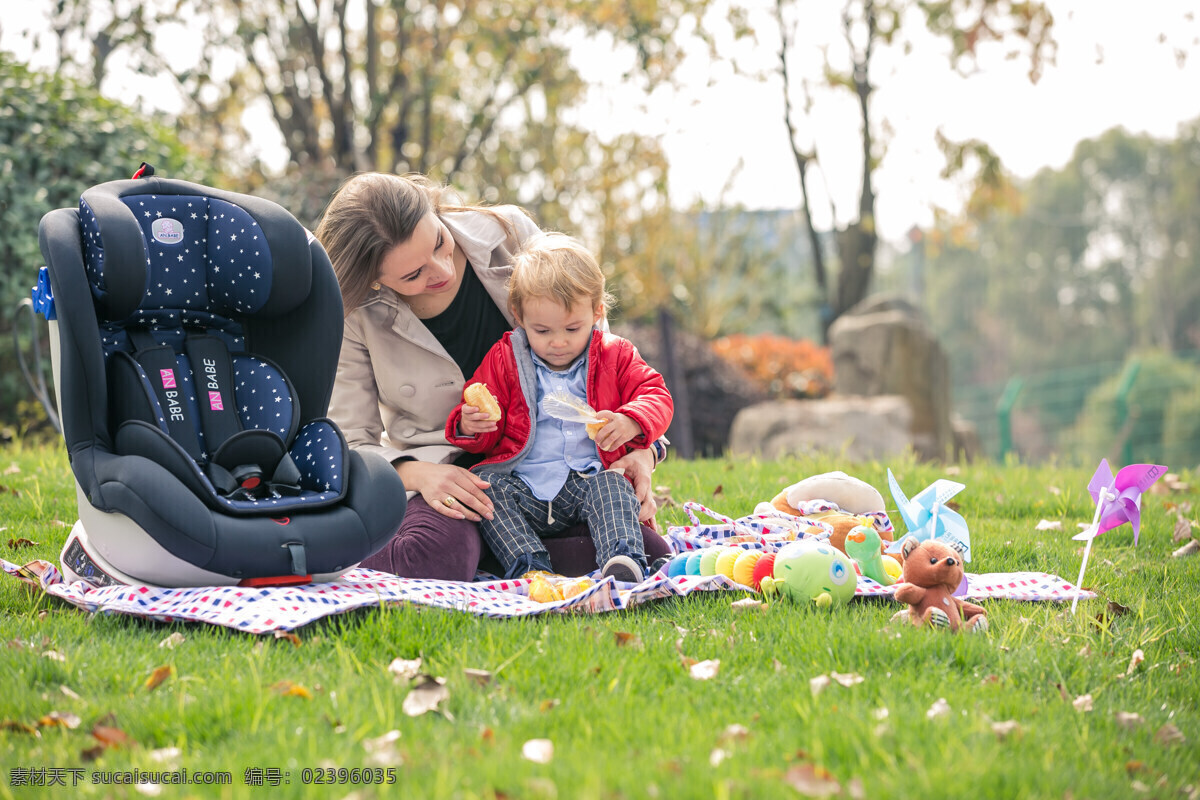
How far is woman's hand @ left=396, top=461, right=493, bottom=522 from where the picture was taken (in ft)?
11.4

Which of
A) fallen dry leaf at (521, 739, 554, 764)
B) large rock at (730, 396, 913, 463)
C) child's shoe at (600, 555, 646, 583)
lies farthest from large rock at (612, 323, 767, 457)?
fallen dry leaf at (521, 739, 554, 764)

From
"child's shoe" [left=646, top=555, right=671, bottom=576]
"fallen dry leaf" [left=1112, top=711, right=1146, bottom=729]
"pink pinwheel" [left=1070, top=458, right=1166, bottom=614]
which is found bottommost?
"child's shoe" [left=646, top=555, right=671, bottom=576]

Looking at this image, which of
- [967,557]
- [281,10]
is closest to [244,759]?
[967,557]

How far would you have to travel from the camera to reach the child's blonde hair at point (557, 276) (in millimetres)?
3424

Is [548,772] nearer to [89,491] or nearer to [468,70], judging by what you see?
[89,491]

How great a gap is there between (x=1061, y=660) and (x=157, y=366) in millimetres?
2781

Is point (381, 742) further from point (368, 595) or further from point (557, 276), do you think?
point (557, 276)

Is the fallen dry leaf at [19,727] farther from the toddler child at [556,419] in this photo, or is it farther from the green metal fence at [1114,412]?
the green metal fence at [1114,412]

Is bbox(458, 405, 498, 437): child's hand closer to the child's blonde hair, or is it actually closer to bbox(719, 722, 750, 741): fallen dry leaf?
the child's blonde hair

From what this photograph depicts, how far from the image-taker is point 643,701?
7.22 ft

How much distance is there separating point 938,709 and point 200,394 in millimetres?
2454

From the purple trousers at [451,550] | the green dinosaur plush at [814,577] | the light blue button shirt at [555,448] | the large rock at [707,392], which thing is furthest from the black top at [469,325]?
the large rock at [707,392]

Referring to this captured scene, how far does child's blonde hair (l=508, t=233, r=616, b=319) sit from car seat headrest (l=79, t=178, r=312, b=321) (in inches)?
28.2

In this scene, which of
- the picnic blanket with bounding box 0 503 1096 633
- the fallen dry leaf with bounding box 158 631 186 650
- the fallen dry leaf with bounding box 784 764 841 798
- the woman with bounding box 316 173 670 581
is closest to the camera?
the fallen dry leaf with bounding box 784 764 841 798
